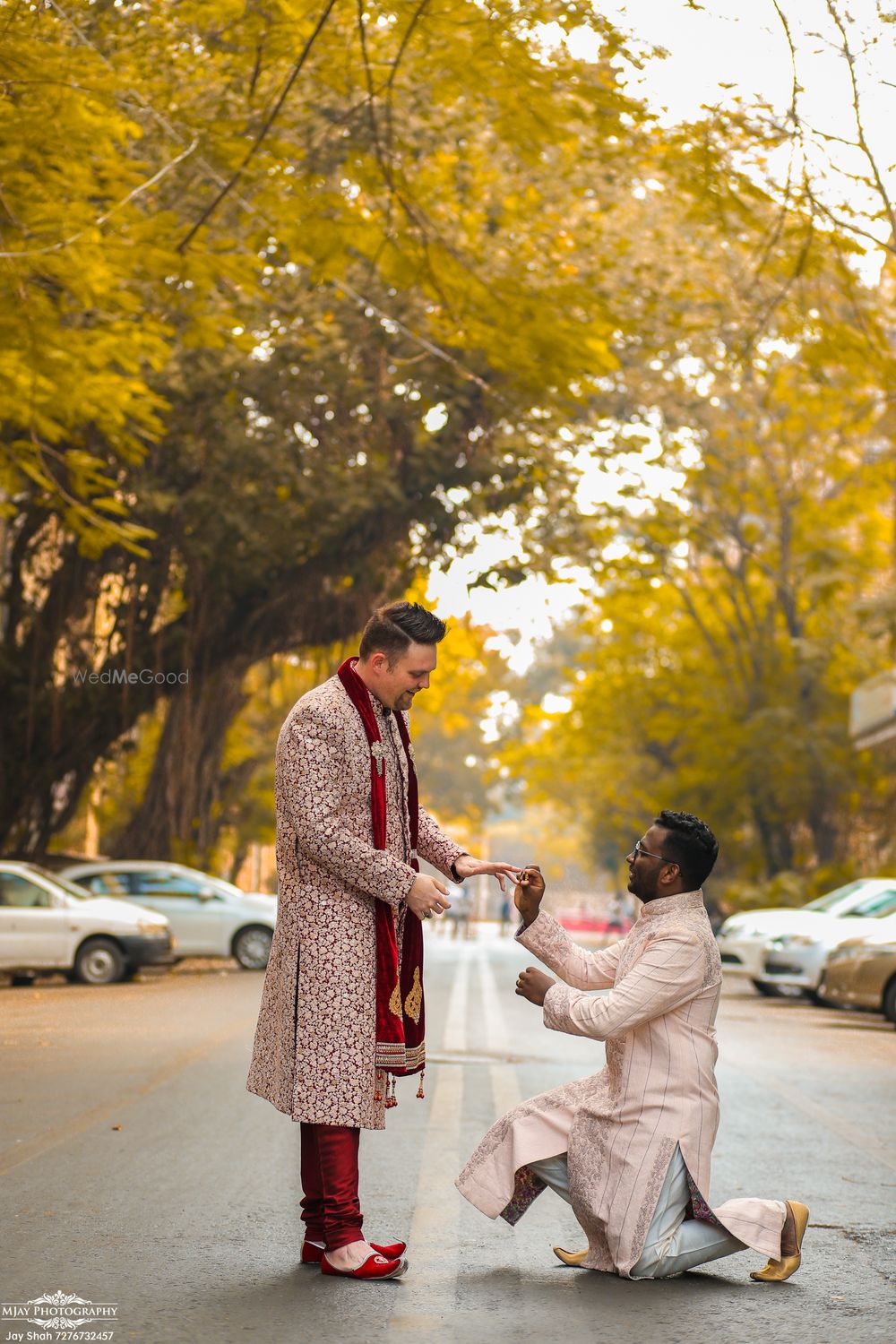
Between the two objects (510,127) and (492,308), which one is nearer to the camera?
(510,127)

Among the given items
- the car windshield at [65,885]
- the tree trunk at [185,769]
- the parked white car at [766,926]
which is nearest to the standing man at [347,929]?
the car windshield at [65,885]

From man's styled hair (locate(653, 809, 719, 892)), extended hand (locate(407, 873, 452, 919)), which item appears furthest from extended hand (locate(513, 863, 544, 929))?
man's styled hair (locate(653, 809, 719, 892))

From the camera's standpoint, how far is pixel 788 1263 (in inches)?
225

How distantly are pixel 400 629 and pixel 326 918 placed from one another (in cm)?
90

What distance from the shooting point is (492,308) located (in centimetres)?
1499

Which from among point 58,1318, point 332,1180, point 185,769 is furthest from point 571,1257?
point 185,769

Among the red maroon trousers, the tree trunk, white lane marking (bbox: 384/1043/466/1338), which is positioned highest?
the tree trunk

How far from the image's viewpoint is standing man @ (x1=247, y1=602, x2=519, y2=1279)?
216 inches

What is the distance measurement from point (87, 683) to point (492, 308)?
1200cm

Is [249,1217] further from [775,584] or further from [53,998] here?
[775,584]

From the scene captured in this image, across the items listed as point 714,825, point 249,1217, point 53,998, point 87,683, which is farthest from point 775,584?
point 249,1217

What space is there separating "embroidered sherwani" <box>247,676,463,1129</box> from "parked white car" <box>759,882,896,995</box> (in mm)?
15741

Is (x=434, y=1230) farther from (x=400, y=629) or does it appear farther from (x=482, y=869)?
(x=400, y=629)

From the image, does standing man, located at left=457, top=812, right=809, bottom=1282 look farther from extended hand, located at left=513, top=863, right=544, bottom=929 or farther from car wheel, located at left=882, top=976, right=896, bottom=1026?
car wheel, located at left=882, top=976, right=896, bottom=1026
